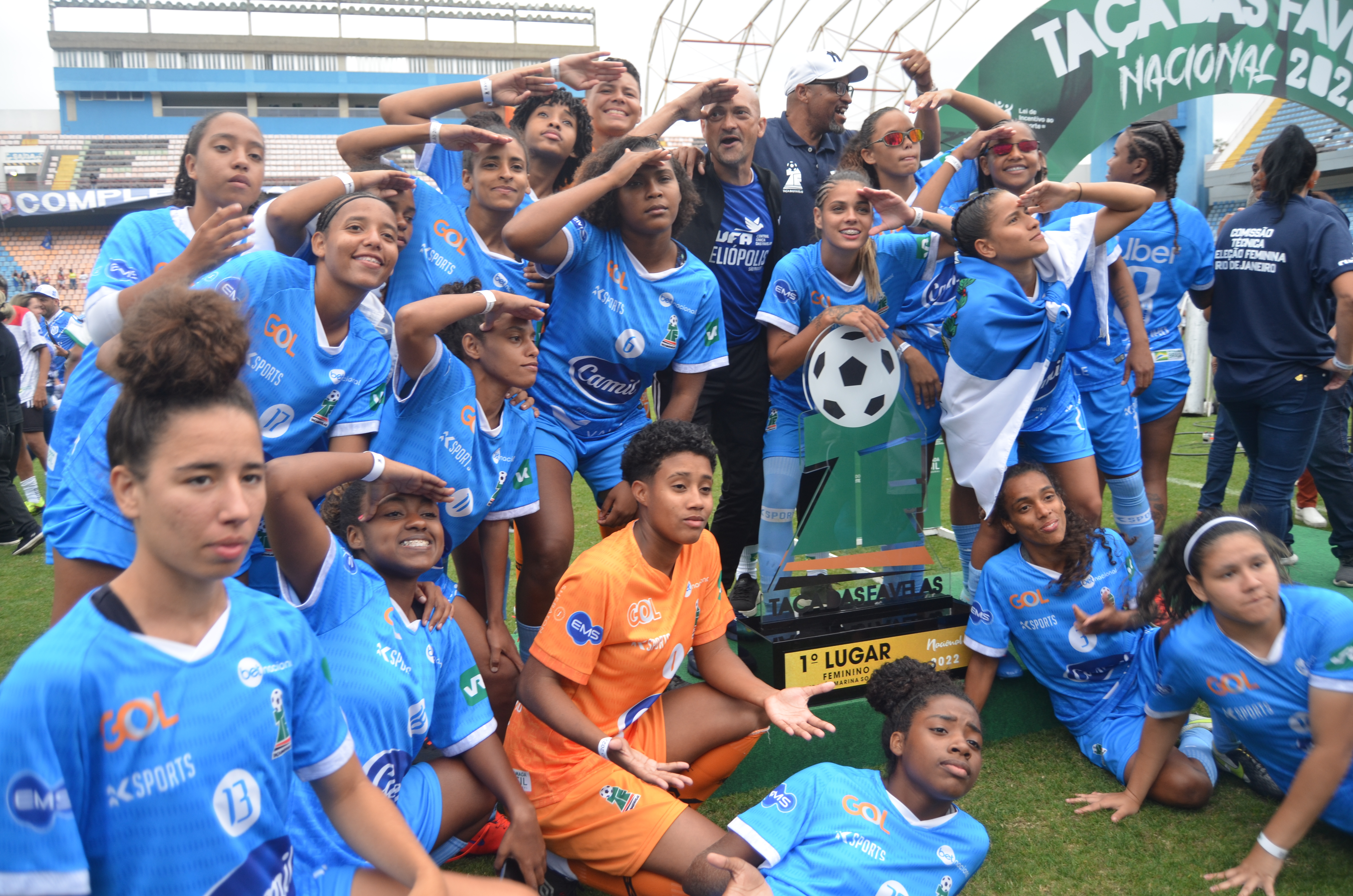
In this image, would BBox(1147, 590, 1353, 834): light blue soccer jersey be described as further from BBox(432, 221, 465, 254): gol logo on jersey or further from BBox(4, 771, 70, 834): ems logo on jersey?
BBox(4, 771, 70, 834): ems logo on jersey

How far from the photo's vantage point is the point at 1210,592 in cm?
274

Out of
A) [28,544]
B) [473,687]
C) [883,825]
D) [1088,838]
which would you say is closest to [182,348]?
[473,687]

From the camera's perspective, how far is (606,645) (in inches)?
106

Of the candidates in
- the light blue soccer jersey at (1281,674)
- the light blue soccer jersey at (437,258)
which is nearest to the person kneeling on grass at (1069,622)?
the light blue soccer jersey at (1281,674)

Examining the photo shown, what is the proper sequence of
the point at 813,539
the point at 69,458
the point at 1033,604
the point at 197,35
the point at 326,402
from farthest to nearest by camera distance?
the point at 197,35 → the point at 813,539 → the point at 1033,604 → the point at 326,402 → the point at 69,458

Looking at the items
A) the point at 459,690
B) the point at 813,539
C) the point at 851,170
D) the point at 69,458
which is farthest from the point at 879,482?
the point at 69,458

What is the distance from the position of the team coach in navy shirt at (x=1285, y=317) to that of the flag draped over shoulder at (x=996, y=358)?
1.65 metres

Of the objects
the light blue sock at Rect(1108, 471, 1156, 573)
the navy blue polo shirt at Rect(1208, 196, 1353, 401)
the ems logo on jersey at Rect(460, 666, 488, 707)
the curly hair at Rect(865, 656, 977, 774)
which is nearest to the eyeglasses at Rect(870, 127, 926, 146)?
the light blue sock at Rect(1108, 471, 1156, 573)

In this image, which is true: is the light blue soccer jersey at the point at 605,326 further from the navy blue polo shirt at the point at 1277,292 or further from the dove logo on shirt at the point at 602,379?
the navy blue polo shirt at the point at 1277,292

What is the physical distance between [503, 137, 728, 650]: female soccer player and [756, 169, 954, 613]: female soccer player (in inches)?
14.0

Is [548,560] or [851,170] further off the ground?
[851,170]

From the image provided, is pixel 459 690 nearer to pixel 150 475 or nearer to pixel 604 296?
pixel 150 475

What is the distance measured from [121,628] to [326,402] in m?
1.36

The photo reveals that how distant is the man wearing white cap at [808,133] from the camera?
4465mm
